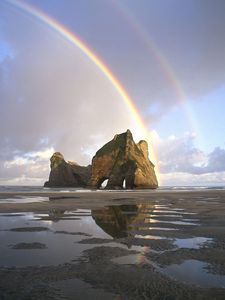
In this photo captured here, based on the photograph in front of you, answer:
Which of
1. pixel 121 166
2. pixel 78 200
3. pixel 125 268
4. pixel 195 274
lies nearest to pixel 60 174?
pixel 121 166

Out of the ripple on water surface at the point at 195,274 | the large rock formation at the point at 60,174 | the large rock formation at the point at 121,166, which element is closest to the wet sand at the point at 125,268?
the ripple on water surface at the point at 195,274

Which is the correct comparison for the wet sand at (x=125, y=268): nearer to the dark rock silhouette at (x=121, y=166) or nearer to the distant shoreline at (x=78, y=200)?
the distant shoreline at (x=78, y=200)

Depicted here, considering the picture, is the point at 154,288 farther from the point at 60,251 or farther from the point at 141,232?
the point at 141,232

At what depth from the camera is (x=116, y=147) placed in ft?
469

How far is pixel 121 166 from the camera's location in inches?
5281

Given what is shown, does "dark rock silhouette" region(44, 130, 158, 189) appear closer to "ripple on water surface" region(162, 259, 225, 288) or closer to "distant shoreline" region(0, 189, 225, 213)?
"distant shoreline" region(0, 189, 225, 213)

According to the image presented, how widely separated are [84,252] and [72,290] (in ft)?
14.9

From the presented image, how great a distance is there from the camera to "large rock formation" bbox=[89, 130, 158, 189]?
130500mm

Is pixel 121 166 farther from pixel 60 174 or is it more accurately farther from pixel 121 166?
pixel 60 174

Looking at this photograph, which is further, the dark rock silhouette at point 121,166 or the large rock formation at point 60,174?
the large rock formation at point 60,174

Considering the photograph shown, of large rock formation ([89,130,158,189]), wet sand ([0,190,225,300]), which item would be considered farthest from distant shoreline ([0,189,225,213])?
large rock formation ([89,130,158,189])

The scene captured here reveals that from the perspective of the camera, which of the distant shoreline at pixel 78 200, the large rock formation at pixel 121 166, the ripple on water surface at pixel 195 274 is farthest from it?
the large rock formation at pixel 121 166

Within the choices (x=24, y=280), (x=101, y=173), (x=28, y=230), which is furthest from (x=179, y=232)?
(x=101, y=173)

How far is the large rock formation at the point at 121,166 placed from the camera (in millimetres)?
130500
